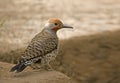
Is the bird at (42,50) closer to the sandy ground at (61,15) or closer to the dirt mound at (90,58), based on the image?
the dirt mound at (90,58)

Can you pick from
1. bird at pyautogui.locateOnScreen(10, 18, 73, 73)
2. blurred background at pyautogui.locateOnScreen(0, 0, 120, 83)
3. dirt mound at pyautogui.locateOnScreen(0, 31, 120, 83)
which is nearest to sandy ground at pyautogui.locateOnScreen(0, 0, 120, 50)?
blurred background at pyautogui.locateOnScreen(0, 0, 120, 83)

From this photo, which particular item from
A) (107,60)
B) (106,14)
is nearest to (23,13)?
(106,14)

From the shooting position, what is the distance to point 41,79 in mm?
9578

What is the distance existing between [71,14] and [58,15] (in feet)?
1.58

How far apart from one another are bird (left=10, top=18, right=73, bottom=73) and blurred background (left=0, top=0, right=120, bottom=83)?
1302 millimetres

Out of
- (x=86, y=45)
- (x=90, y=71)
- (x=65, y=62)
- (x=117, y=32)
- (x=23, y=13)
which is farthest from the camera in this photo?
(x=23, y=13)

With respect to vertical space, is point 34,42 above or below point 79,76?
above

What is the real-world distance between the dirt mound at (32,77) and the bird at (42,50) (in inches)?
7.7

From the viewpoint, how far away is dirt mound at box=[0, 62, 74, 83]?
31.0ft

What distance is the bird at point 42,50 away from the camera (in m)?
9.39

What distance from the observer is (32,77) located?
9.62 meters

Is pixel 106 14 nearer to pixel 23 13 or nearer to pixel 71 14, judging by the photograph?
pixel 71 14

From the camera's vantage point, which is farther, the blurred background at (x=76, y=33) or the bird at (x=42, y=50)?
the blurred background at (x=76, y=33)

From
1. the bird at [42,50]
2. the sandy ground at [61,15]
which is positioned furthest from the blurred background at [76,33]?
the bird at [42,50]
